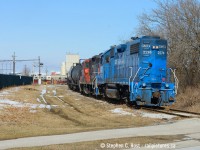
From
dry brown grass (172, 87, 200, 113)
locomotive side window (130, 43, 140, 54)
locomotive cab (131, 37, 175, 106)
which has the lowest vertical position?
dry brown grass (172, 87, 200, 113)

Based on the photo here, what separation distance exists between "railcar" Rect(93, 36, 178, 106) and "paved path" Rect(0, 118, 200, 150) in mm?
7228

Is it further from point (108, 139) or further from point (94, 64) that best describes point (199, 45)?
point (108, 139)

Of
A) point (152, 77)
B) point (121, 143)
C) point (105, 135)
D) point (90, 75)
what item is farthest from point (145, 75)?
point (90, 75)

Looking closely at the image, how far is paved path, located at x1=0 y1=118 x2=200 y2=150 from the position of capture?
9.66 m

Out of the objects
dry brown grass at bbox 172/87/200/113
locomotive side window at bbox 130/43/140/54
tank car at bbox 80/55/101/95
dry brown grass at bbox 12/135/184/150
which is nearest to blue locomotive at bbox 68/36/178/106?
locomotive side window at bbox 130/43/140/54

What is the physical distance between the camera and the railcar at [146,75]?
67.3ft

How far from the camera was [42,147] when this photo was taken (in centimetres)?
904

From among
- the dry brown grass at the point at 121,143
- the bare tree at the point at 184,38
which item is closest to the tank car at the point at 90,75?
the bare tree at the point at 184,38

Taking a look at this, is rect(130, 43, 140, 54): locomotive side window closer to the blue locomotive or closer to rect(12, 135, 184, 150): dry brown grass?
the blue locomotive

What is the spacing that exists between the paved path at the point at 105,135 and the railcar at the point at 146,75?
7.23m

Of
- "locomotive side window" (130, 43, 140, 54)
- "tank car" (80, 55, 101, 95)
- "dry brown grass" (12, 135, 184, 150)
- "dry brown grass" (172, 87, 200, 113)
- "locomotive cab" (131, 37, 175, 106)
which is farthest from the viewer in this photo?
"tank car" (80, 55, 101, 95)

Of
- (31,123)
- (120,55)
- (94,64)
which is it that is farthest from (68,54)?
(31,123)

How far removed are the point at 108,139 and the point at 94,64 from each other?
23424mm

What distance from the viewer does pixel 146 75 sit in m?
21.2
